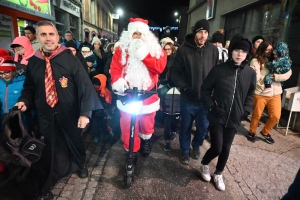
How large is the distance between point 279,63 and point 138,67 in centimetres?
273

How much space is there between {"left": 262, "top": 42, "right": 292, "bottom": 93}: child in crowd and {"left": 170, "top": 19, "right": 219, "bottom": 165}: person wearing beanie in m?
1.48

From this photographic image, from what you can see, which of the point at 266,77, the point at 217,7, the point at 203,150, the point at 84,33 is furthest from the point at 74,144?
the point at 84,33

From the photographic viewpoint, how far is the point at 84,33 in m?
18.8

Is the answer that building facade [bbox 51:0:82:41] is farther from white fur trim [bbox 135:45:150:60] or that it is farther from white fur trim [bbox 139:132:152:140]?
white fur trim [bbox 139:132:152:140]

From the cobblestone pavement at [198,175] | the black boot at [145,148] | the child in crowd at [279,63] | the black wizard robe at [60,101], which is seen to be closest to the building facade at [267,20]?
the child in crowd at [279,63]

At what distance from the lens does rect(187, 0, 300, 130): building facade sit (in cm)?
472

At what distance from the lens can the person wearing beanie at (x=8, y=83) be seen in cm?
250

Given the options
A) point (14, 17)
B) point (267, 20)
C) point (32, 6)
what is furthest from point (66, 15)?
point (267, 20)

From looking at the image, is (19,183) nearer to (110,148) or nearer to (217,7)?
(110,148)

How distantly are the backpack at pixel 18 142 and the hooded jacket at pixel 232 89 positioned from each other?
2027mm

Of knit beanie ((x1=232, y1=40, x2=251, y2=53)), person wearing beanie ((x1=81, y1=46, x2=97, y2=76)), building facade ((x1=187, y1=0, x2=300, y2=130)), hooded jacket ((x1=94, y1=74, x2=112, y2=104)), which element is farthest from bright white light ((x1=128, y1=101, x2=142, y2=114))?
building facade ((x1=187, y1=0, x2=300, y2=130))

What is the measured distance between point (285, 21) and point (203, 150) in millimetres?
4134

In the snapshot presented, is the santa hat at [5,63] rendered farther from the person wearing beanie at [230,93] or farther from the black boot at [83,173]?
the person wearing beanie at [230,93]

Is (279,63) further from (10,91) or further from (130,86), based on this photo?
(10,91)
